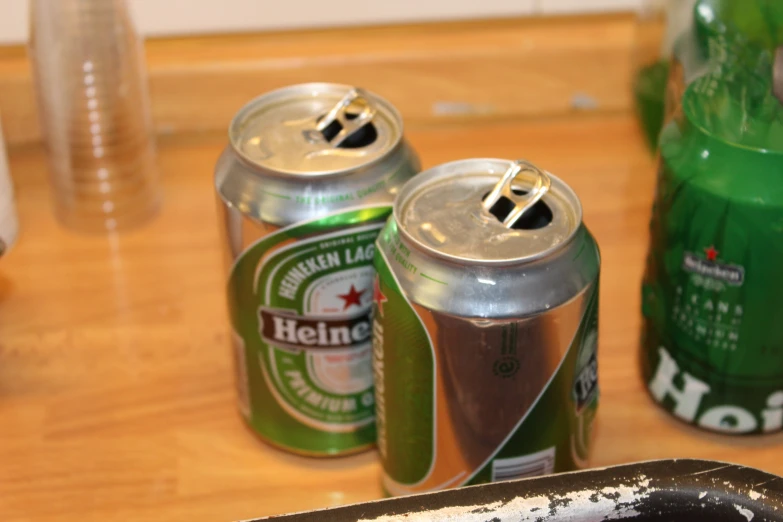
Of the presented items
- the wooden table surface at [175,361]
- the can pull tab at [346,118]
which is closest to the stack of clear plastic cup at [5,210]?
the wooden table surface at [175,361]

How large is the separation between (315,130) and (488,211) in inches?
5.6

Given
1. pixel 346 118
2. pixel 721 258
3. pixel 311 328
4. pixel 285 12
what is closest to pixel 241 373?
pixel 311 328

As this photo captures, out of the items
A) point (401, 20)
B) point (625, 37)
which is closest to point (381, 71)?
point (401, 20)

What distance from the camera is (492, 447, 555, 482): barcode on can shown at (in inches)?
25.9

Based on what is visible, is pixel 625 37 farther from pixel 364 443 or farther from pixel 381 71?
pixel 364 443

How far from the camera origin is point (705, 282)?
71 centimetres

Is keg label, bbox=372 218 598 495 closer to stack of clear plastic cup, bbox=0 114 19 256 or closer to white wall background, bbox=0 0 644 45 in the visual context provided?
stack of clear plastic cup, bbox=0 114 19 256

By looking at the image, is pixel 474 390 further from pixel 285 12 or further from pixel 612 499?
pixel 285 12

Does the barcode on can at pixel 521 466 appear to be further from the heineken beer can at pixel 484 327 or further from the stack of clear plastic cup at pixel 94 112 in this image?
the stack of clear plastic cup at pixel 94 112

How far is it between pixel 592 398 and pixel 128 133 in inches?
20.8

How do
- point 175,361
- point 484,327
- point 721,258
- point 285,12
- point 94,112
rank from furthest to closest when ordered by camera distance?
point 285,12 → point 94,112 → point 175,361 → point 721,258 → point 484,327

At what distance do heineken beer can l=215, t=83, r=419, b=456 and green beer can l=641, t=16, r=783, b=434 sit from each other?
0.61 feet

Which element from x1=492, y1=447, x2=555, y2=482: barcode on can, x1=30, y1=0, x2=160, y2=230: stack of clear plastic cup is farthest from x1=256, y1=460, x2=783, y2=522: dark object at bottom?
x1=30, y1=0, x2=160, y2=230: stack of clear plastic cup

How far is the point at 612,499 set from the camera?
0.61m
